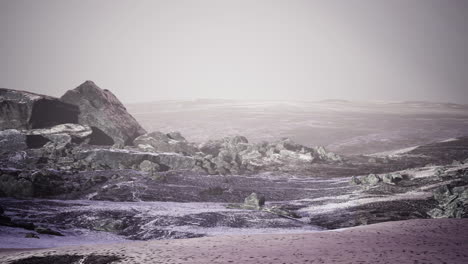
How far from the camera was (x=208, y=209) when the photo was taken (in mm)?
11727

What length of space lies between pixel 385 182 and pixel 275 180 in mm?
6054

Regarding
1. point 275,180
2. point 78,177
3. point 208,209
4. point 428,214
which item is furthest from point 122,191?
point 428,214

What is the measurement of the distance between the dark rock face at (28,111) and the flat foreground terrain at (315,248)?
58.1ft

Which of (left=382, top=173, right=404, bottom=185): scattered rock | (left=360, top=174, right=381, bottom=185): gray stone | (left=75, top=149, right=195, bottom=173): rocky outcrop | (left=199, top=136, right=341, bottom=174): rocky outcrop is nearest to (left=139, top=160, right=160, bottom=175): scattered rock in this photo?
(left=75, top=149, right=195, bottom=173): rocky outcrop

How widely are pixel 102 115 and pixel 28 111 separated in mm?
5045

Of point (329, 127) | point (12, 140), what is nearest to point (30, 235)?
point (12, 140)

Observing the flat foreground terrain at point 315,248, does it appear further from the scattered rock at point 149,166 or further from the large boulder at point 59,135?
the large boulder at point 59,135

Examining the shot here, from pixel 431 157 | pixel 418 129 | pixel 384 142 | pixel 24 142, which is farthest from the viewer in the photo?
pixel 418 129

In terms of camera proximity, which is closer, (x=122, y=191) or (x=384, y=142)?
(x=122, y=191)

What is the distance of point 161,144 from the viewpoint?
2219 centimetres

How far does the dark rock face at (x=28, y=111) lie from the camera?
2070 centimetres

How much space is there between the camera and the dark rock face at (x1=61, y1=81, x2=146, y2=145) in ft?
74.8

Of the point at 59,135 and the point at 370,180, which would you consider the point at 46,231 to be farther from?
the point at 370,180

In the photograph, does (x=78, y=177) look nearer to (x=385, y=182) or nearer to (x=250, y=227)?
(x=250, y=227)
